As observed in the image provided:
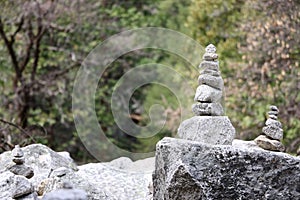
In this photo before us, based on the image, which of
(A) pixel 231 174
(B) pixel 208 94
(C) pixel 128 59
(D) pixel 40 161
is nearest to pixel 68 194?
(A) pixel 231 174

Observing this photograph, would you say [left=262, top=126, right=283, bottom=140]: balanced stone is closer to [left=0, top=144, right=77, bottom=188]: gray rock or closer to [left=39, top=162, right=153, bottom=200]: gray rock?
[left=39, top=162, right=153, bottom=200]: gray rock

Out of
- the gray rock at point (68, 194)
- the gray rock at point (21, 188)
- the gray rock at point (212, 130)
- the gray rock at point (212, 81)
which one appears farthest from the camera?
the gray rock at point (212, 81)

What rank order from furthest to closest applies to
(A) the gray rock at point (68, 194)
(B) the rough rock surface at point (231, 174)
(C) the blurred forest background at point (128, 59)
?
(C) the blurred forest background at point (128, 59) < (B) the rough rock surface at point (231, 174) < (A) the gray rock at point (68, 194)

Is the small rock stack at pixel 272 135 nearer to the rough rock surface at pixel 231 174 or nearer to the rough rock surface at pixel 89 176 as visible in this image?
the rough rock surface at pixel 231 174

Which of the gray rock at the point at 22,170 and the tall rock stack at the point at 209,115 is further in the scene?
the gray rock at the point at 22,170

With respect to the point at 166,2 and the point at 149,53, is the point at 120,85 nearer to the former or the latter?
the point at 149,53

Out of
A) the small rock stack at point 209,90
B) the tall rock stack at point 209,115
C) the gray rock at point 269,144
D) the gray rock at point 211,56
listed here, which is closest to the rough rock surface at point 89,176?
the tall rock stack at point 209,115

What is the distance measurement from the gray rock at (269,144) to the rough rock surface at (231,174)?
465 millimetres

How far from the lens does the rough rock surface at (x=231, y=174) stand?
390 cm

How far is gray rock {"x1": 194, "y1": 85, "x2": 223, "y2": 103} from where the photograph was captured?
4539 mm

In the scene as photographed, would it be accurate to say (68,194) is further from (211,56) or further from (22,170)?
(211,56)

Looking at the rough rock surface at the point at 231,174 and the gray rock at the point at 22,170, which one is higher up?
the gray rock at the point at 22,170

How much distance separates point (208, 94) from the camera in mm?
4539

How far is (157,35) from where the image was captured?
11859 mm
